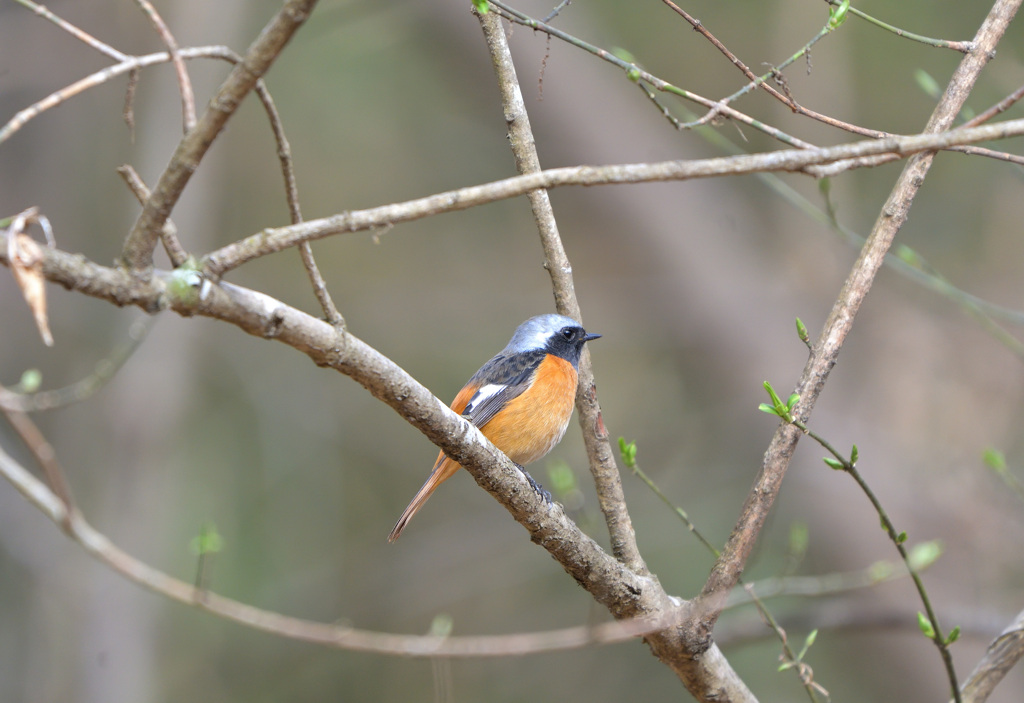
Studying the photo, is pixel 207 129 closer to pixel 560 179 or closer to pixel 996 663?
pixel 560 179

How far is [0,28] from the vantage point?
7938 millimetres

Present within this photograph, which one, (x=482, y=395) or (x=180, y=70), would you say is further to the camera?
(x=482, y=395)

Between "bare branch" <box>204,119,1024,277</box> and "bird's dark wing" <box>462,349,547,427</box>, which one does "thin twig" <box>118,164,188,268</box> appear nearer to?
"bare branch" <box>204,119,1024,277</box>

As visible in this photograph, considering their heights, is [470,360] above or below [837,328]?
above

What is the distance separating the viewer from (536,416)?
4238 millimetres

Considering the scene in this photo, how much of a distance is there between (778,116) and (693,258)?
5.21ft

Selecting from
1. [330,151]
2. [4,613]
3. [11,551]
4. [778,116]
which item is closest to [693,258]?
[778,116]

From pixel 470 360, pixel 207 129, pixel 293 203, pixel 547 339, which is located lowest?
pixel 207 129

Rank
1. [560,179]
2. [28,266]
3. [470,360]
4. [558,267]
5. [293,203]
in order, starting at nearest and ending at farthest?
[28,266]
[560,179]
[293,203]
[558,267]
[470,360]

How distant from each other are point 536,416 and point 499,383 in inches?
12.4

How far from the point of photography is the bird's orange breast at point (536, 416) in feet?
13.9

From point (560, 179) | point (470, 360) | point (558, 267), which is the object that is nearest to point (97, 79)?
point (560, 179)

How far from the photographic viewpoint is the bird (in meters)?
4.24

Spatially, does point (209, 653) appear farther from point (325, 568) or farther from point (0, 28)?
point (0, 28)
